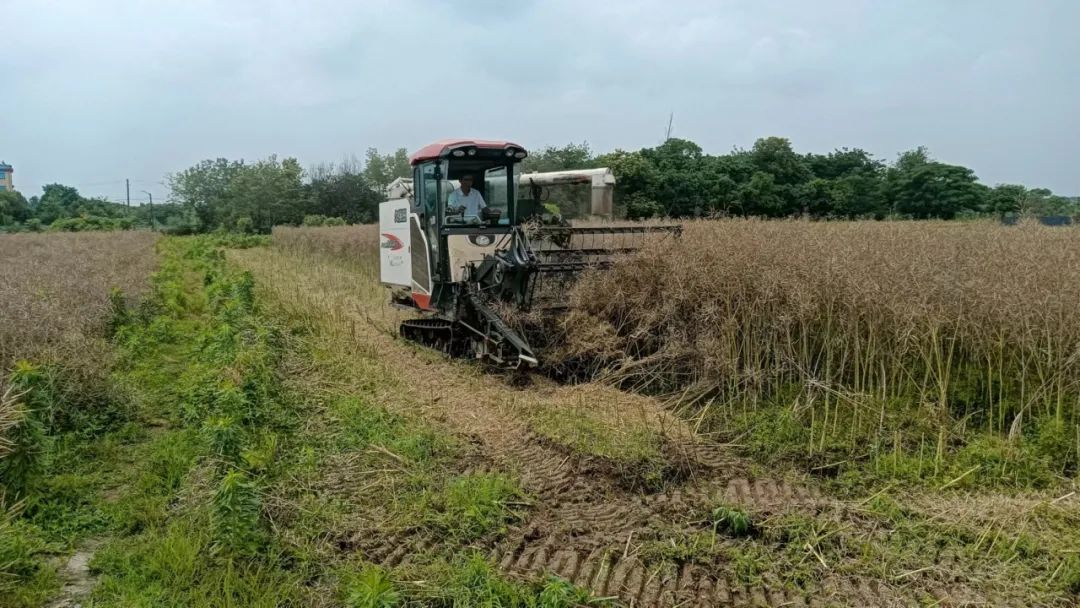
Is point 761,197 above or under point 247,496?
above

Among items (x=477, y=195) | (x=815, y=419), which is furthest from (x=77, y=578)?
(x=477, y=195)

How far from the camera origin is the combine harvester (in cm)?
777

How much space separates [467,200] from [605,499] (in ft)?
17.1

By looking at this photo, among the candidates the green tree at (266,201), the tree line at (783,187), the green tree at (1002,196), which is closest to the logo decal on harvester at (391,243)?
the tree line at (783,187)

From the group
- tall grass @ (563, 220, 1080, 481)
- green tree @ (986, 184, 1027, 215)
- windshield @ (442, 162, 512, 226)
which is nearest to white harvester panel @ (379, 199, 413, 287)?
windshield @ (442, 162, 512, 226)

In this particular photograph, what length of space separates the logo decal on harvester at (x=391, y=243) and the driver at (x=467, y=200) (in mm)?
1348

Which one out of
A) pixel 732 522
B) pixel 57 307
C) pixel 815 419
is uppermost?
pixel 57 307

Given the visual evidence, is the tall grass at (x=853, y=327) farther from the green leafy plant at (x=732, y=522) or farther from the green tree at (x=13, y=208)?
the green tree at (x=13, y=208)

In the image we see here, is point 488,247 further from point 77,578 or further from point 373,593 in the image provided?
point 373,593

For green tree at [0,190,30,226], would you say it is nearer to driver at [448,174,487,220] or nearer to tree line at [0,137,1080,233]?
tree line at [0,137,1080,233]

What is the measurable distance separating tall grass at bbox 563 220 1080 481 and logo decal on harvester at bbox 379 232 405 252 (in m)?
3.44

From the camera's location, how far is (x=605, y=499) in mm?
4566

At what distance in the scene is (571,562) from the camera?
376cm

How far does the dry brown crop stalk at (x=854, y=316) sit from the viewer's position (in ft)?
18.1
